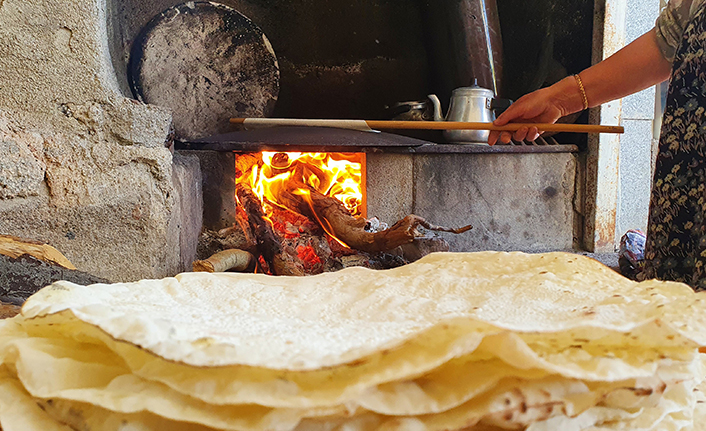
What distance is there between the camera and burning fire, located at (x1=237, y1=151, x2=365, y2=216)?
2.84 meters

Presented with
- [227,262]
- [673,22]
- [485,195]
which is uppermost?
[673,22]

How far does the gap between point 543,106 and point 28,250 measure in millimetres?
1526

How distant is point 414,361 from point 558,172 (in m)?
2.89

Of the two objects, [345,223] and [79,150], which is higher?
[79,150]

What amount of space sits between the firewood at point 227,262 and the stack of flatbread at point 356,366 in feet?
5.33

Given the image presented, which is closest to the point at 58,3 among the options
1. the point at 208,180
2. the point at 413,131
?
the point at 208,180

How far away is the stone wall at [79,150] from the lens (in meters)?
1.49

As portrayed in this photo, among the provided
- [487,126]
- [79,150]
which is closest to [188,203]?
[79,150]

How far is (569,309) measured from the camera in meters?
0.43

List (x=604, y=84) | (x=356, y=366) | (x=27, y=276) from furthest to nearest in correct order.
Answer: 1. (x=604, y=84)
2. (x=27, y=276)
3. (x=356, y=366)

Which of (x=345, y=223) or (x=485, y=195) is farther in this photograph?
(x=485, y=195)

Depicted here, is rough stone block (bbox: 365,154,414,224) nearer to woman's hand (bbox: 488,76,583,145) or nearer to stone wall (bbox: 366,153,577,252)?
stone wall (bbox: 366,153,577,252)

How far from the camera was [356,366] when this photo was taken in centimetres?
34

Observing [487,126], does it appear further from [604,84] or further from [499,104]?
[499,104]
